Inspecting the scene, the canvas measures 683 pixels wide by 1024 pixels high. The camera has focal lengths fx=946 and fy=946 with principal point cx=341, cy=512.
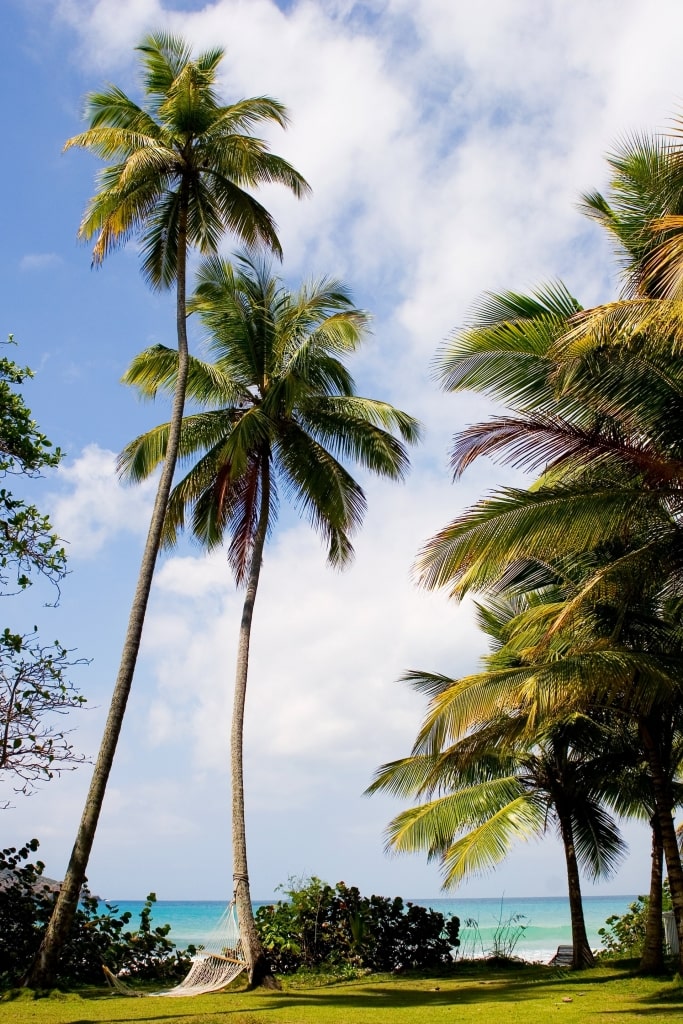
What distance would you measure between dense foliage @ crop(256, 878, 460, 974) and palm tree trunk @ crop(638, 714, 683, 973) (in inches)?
237

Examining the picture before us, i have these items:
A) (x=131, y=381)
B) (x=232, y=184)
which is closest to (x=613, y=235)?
(x=232, y=184)

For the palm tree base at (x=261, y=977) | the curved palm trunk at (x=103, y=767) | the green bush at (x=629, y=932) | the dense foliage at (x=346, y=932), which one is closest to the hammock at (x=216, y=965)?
the palm tree base at (x=261, y=977)

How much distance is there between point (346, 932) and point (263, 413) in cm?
864

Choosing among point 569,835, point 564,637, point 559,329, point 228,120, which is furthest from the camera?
point 569,835

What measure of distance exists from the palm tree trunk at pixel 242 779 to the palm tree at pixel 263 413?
55 mm

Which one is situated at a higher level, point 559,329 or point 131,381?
point 131,381

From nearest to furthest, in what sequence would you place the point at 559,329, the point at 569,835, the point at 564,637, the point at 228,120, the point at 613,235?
the point at 559,329
the point at 613,235
the point at 564,637
the point at 228,120
the point at 569,835

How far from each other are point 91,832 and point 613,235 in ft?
28.8

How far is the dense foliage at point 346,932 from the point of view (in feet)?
50.2

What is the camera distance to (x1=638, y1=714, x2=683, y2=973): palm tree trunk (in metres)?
10.0

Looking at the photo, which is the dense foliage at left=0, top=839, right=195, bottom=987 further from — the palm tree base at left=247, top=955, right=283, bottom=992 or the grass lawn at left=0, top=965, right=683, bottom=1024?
the palm tree base at left=247, top=955, right=283, bottom=992

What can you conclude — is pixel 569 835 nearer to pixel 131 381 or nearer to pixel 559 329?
pixel 559 329

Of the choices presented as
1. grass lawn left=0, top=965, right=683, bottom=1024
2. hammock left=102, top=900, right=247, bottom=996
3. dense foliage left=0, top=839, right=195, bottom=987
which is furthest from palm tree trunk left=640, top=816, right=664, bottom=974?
dense foliage left=0, top=839, right=195, bottom=987

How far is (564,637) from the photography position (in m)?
11.0
